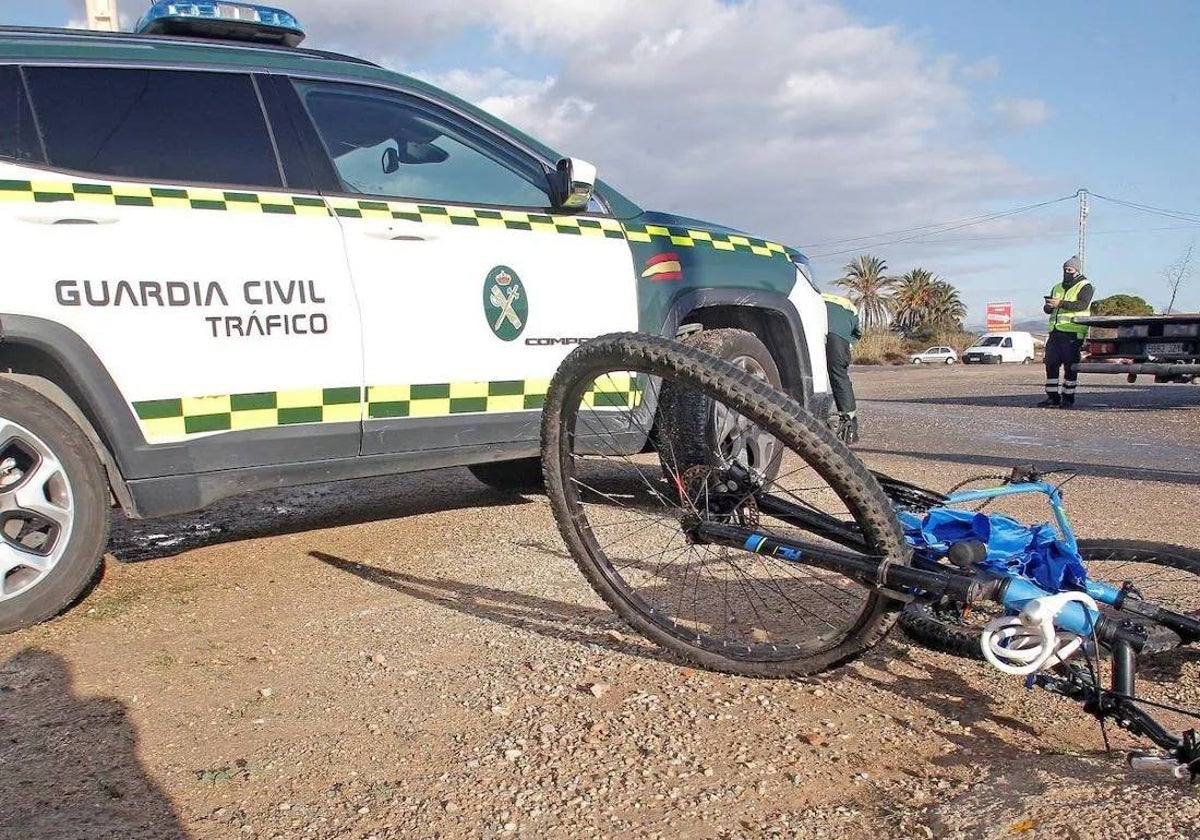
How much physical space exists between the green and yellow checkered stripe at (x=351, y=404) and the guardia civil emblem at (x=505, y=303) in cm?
21

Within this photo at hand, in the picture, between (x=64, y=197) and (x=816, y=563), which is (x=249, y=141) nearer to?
(x=64, y=197)

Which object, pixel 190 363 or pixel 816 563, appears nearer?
pixel 816 563

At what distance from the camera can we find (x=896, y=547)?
2264 mm

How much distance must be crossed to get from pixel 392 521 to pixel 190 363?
5.29ft

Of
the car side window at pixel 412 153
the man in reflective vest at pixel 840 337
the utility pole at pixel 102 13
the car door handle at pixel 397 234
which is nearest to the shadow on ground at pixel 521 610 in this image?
the car door handle at pixel 397 234

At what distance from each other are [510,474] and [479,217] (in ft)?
5.70

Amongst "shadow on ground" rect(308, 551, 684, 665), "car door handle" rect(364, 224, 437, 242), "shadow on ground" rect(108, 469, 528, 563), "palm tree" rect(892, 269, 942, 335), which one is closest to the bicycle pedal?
"shadow on ground" rect(308, 551, 684, 665)

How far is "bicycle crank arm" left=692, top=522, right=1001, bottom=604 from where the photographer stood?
7.02ft

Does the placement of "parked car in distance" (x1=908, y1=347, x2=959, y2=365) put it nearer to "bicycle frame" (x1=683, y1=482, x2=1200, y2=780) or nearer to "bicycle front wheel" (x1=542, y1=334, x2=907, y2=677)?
"bicycle front wheel" (x1=542, y1=334, x2=907, y2=677)

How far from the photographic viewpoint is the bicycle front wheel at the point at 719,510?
232 cm

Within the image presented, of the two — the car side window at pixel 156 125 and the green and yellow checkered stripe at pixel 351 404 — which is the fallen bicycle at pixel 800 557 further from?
the car side window at pixel 156 125

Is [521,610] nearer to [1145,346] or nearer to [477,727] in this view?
[477,727]

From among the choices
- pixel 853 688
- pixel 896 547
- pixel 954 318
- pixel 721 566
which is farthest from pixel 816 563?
pixel 954 318

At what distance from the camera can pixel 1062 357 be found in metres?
11.8
